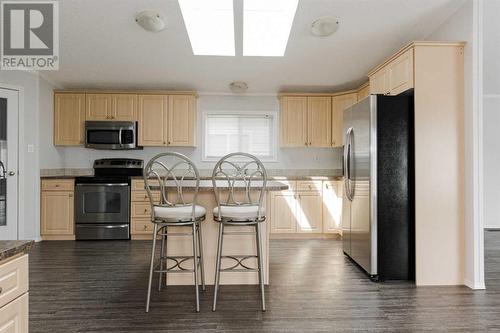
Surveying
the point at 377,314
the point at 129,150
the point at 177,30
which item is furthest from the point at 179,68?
the point at 377,314

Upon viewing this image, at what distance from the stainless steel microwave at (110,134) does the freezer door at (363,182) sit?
3.28 meters

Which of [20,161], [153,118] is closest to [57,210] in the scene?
[20,161]

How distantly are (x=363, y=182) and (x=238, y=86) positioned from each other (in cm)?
257

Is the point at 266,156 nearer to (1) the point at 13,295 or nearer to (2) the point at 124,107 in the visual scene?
(2) the point at 124,107

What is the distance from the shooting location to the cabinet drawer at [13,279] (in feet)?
3.49

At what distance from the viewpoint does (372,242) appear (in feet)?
9.53

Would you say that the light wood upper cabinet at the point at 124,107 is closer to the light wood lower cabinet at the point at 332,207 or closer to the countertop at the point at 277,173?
the countertop at the point at 277,173

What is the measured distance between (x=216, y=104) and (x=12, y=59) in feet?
9.15

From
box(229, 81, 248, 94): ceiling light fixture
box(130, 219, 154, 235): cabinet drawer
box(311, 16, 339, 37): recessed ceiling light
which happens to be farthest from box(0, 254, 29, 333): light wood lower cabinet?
box(229, 81, 248, 94): ceiling light fixture

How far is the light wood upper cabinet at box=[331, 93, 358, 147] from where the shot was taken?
4902 millimetres

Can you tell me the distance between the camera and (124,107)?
4906 millimetres

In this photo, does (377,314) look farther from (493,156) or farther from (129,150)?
(493,156)

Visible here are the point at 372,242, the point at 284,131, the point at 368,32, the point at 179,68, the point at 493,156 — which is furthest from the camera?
the point at 493,156

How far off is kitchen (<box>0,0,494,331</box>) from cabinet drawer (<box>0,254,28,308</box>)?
3.66ft
